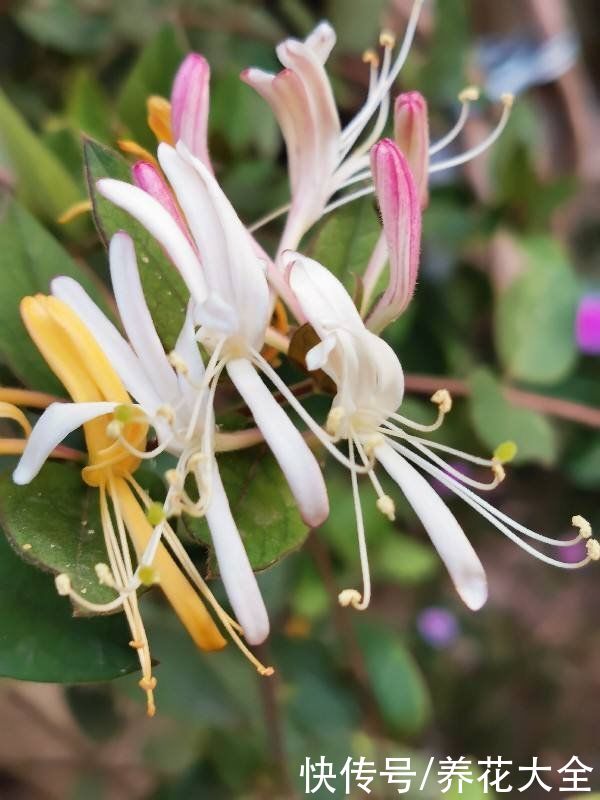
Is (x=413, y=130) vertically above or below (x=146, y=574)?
above

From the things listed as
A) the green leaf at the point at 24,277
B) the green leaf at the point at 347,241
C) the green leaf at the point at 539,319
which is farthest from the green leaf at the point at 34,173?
the green leaf at the point at 539,319

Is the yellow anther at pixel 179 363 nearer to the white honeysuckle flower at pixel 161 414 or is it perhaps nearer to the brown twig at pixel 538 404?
the white honeysuckle flower at pixel 161 414

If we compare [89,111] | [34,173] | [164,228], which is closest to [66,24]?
[89,111]

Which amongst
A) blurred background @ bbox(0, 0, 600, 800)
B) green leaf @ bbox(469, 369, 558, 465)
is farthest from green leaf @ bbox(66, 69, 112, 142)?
green leaf @ bbox(469, 369, 558, 465)

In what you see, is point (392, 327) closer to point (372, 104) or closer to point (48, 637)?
point (372, 104)

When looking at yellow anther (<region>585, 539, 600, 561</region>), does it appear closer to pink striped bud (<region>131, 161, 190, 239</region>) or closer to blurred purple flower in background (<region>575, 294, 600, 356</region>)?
pink striped bud (<region>131, 161, 190, 239</region>)

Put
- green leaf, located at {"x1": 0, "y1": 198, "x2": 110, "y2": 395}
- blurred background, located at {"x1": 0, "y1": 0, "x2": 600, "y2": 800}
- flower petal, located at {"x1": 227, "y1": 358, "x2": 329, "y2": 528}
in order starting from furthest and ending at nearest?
1. blurred background, located at {"x1": 0, "y1": 0, "x2": 600, "y2": 800}
2. green leaf, located at {"x1": 0, "y1": 198, "x2": 110, "y2": 395}
3. flower petal, located at {"x1": 227, "y1": 358, "x2": 329, "y2": 528}
